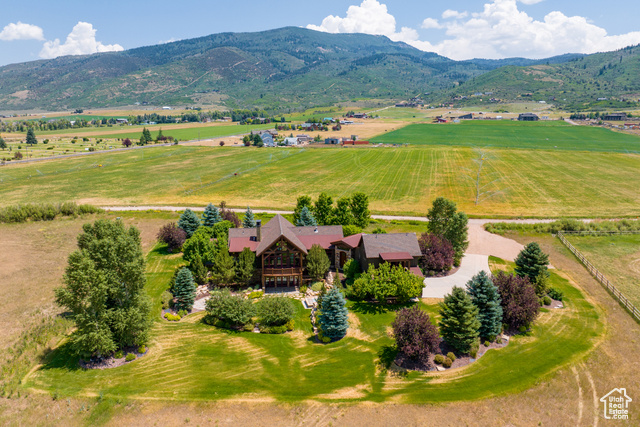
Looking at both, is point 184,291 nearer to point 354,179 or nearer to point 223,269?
point 223,269

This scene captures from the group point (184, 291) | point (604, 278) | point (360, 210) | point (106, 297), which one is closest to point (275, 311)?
point (184, 291)

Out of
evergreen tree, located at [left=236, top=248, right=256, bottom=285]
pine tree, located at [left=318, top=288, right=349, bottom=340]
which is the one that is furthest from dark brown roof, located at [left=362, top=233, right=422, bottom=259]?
evergreen tree, located at [left=236, top=248, right=256, bottom=285]

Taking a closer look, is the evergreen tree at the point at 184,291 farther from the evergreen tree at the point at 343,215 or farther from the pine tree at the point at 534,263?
the pine tree at the point at 534,263

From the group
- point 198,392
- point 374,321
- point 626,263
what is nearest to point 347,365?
point 374,321

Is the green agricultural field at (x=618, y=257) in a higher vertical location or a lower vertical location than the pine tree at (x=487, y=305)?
lower

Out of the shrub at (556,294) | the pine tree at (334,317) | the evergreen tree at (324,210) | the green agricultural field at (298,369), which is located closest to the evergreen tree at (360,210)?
the evergreen tree at (324,210)
